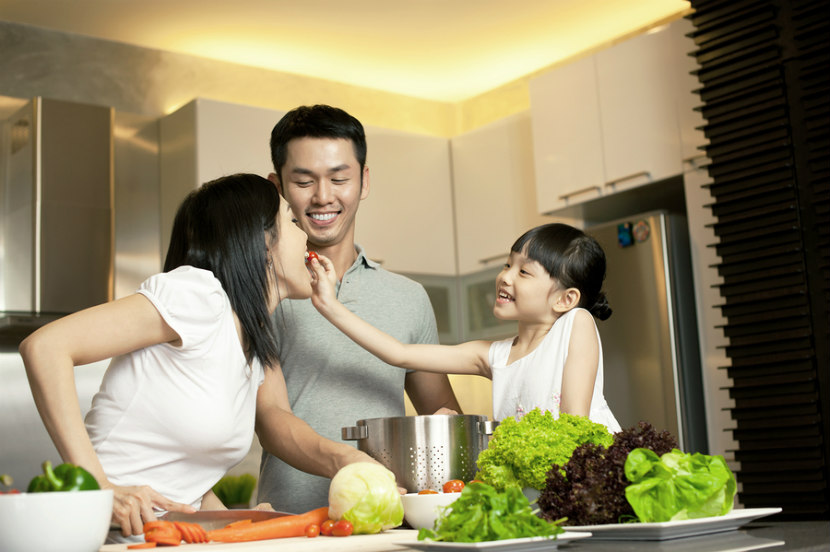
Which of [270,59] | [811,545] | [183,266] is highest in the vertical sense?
[270,59]

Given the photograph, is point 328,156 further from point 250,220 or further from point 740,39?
point 740,39

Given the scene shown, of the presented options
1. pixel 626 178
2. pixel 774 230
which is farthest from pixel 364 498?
pixel 626 178

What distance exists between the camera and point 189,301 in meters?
1.17

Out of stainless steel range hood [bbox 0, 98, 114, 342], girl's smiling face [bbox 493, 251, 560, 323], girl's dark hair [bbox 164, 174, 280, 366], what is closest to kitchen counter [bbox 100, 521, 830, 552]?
girl's dark hair [bbox 164, 174, 280, 366]

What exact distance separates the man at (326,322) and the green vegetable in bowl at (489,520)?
861 mm

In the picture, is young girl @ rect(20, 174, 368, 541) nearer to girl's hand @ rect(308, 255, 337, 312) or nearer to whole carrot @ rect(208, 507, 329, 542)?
whole carrot @ rect(208, 507, 329, 542)

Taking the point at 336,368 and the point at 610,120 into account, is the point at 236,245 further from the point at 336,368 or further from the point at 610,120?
the point at 610,120

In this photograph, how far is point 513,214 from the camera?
160 inches

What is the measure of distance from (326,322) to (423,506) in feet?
2.44

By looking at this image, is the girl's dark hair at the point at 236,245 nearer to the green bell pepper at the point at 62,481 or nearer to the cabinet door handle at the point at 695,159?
the green bell pepper at the point at 62,481

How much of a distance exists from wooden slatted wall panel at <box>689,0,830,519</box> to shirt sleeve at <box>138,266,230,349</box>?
2.01 metres

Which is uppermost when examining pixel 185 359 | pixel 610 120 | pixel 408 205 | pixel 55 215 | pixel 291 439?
pixel 610 120

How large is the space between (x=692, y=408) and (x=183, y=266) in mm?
2403

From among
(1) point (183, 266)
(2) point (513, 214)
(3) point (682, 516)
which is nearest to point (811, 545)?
(3) point (682, 516)
